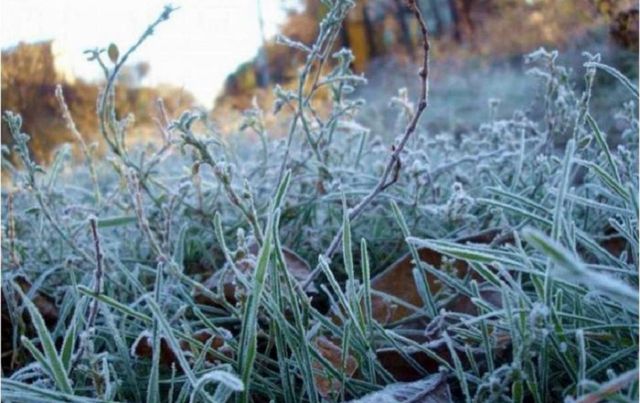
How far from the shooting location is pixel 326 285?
91 centimetres

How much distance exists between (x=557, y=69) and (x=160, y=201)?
0.59m

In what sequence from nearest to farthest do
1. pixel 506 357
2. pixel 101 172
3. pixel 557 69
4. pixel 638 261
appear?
1. pixel 638 261
2. pixel 506 357
3. pixel 557 69
4. pixel 101 172

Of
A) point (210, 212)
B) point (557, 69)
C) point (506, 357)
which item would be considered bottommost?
point (506, 357)

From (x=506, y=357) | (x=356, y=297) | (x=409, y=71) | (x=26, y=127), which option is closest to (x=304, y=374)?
(x=356, y=297)

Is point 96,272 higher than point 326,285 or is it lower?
higher

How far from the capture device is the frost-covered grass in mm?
528

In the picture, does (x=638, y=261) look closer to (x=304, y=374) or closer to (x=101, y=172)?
(x=304, y=374)

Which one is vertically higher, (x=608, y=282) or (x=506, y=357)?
(x=608, y=282)

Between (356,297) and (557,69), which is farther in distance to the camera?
(557,69)

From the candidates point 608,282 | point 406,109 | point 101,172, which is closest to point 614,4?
point 406,109

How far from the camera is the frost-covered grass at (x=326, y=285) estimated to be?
1.73ft

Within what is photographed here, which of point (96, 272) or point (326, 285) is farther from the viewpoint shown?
point (326, 285)

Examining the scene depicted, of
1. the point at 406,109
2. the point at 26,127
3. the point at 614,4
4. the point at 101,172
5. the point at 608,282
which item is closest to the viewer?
the point at 608,282

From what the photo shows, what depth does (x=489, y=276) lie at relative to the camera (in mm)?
574
